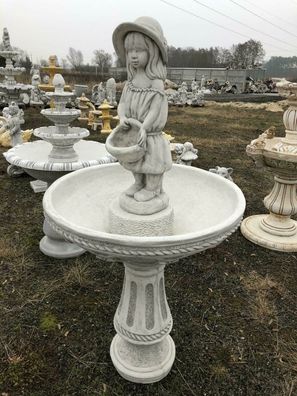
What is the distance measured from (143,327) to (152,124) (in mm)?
1326

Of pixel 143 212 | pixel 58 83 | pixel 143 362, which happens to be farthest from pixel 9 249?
pixel 143 212

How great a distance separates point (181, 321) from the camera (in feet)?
9.73

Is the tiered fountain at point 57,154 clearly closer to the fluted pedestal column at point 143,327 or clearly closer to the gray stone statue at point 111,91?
the fluted pedestal column at point 143,327

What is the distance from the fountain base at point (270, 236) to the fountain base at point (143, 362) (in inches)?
86.0

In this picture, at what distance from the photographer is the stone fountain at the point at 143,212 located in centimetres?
160

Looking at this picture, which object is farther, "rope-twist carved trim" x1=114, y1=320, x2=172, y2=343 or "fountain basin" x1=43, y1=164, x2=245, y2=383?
"rope-twist carved trim" x1=114, y1=320, x2=172, y2=343

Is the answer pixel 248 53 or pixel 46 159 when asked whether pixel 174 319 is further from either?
pixel 248 53

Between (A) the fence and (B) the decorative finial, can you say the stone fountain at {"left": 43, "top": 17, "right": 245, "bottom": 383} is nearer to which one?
(B) the decorative finial

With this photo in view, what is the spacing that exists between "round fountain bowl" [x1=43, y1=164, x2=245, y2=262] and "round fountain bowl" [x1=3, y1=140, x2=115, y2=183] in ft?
3.68

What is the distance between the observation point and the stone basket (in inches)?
69.1

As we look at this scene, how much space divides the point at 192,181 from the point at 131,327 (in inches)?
41.4

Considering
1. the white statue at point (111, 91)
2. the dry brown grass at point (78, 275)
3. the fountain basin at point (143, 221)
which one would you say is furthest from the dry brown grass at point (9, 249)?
the white statue at point (111, 91)

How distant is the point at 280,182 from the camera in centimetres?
415

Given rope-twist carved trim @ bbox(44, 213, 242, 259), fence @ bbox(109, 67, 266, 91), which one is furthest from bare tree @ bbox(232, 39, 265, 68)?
rope-twist carved trim @ bbox(44, 213, 242, 259)
